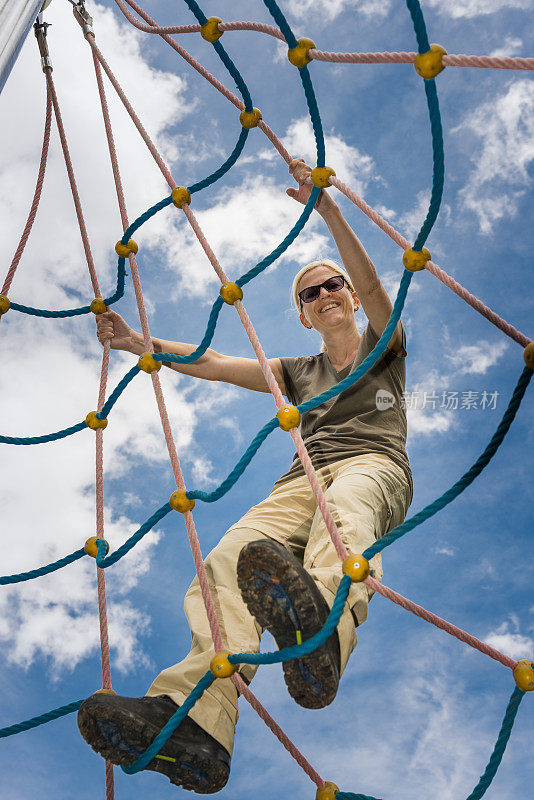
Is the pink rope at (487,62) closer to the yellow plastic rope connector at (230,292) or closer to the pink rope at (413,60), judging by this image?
the pink rope at (413,60)

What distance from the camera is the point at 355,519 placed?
53.6 inches

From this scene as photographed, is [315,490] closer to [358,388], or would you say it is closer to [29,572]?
[358,388]

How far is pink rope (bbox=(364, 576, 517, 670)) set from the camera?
1.20 metres

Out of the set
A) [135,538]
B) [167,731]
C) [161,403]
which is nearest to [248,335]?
[161,403]

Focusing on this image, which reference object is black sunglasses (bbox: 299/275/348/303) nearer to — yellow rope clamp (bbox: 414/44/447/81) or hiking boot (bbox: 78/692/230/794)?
yellow rope clamp (bbox: 414/44/447/81)

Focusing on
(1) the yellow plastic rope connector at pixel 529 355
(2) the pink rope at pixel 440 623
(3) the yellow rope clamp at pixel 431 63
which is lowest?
(2) the pink rope at pixel 440 623

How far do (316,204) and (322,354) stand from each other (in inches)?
17.2

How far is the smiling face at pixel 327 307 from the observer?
6.22ft

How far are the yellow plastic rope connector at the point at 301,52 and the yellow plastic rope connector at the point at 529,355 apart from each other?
70 cm

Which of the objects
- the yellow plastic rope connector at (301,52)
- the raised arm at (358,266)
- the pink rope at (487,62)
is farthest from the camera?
the raised arm at (358,266)

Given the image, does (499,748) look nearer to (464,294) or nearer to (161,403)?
(464,294)

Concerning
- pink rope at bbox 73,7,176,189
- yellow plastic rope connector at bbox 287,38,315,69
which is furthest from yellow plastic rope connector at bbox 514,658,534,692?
pink rope at bbox 73,7,176,189

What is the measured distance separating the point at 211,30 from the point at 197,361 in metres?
0.81

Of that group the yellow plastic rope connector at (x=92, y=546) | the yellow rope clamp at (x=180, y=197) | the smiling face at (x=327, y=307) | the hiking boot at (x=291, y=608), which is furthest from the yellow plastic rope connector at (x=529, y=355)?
the yellow plastic rope connector at (x=92, y=546)
